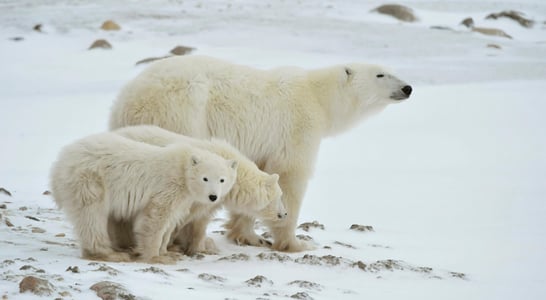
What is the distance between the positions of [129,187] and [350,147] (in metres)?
8.29

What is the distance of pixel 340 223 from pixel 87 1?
22.1m

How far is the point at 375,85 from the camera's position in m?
7.98

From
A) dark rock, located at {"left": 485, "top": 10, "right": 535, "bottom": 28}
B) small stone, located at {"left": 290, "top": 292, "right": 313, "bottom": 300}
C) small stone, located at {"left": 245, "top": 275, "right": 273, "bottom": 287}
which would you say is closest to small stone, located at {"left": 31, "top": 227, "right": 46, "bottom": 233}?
small stone, located at {"left": 245, "top": 275, "right": 273, "bottom": 287}

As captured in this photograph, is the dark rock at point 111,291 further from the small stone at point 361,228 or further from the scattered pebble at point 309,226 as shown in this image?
the small stone at point 361,228

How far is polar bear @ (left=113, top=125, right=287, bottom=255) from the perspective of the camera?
6.77m

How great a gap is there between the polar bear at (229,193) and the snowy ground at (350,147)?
0.32 meters

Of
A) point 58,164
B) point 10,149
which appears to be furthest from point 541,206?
point 10,149

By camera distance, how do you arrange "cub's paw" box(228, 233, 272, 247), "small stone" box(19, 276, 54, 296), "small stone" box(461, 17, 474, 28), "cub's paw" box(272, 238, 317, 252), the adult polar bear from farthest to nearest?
"small stone" box(461, 17, 474, 28), "cub's paw" box(228, 233, 272, 247), "cub's paw" box(272, 238, 317, 252), the adult polar bear, "small stone" box(19, 276, 54, 296)

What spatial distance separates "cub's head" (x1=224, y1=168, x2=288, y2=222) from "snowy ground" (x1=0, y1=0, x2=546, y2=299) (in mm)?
376

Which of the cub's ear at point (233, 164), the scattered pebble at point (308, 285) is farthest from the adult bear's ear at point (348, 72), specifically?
the scattered pebble at point (308, 285)

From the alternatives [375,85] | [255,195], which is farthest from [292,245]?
[375,85]

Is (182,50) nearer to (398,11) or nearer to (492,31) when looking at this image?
(398,11)

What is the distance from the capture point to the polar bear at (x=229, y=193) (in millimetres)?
6766

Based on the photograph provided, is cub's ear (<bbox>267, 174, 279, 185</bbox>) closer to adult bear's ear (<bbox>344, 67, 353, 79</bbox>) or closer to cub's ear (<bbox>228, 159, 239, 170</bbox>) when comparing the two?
cub's ear (<bbox>228, 159, 239, 170</bbox>)
